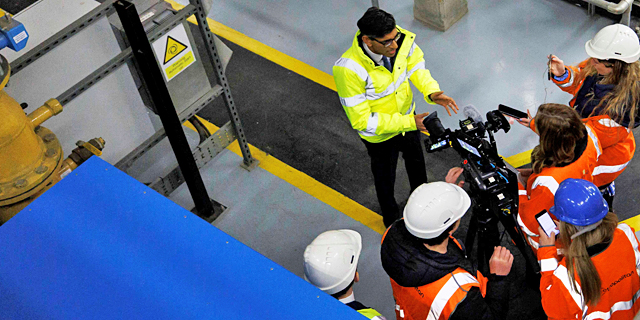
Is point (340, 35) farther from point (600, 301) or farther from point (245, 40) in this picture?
point (600, 301)

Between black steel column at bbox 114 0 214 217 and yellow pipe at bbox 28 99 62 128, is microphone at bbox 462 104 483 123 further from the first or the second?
yellow pipe at bbox 28 99 62 128

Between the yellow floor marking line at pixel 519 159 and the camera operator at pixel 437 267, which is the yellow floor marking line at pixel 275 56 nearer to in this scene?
the yellow floor marking line at pixel 519 159

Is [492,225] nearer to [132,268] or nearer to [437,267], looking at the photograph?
[437,267]

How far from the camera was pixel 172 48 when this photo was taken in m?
4.58

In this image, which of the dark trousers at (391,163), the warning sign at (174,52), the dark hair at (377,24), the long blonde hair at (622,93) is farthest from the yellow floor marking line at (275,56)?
the long blonde hair at (622,93)

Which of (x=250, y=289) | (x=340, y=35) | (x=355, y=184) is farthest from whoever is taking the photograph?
(x=340, y=35)

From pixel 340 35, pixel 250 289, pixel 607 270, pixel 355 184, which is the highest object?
pixel 250 289

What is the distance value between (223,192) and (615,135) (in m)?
3.43

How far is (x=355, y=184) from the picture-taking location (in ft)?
18.1

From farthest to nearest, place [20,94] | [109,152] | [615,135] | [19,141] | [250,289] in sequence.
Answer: [109,152] < [20,94] < [615,135] < [19,141] < [250,289]

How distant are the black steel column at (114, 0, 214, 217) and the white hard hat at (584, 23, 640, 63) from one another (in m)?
3.11

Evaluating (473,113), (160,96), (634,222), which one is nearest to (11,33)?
(160,96)

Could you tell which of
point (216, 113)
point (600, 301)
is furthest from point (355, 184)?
point (600, 301)

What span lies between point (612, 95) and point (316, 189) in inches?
105
